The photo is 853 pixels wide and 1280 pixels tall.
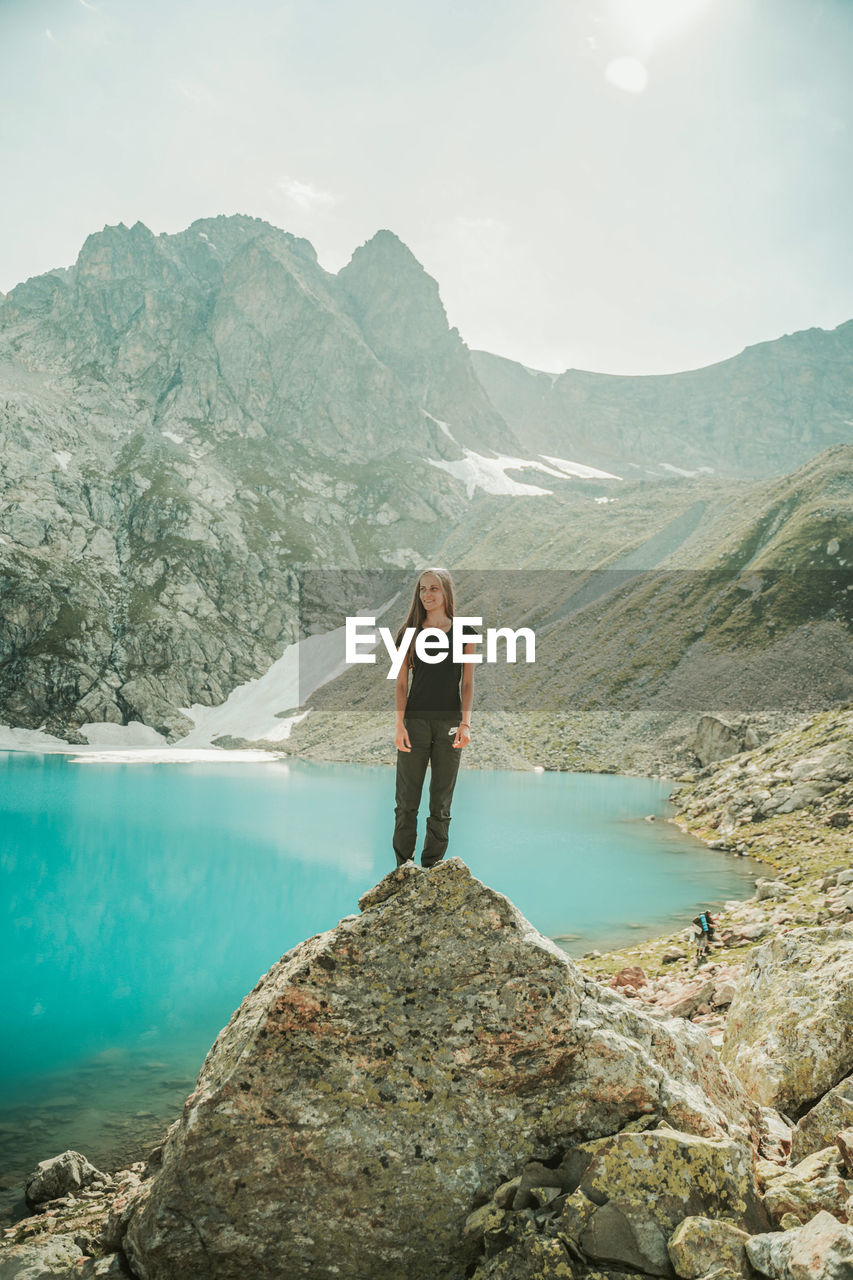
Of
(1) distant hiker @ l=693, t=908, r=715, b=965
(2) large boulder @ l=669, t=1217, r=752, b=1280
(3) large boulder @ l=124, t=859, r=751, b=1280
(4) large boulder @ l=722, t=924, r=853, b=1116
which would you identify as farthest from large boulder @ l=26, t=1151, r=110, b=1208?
(1) distant hiker @ l=693, t=908, r=715, b=965

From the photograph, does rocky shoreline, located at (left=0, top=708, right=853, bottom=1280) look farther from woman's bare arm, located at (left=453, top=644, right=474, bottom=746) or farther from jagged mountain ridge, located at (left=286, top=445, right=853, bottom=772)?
jagged mountain ridge, located at (left=286, top=445, right=853, bottom=772)

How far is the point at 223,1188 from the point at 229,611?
130 meters

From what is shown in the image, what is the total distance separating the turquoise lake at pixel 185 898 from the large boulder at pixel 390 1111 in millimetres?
6650

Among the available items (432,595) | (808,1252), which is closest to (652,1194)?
(808,1252)

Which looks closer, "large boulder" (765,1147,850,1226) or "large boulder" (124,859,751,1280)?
"large boulder" (765,1147,850,1226)

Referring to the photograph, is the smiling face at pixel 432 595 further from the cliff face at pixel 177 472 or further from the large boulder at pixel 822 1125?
the cliff face at pixel 177 472

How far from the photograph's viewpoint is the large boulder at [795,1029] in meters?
6.11

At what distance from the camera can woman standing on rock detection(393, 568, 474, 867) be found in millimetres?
7520

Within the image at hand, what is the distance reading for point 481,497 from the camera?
597 ft

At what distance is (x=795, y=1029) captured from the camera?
641cm

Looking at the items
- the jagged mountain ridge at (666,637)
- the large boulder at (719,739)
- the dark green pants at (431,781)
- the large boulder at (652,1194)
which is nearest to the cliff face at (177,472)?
the jagged mountain ridge at (666,637)

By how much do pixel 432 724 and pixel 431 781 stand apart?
0.61 m

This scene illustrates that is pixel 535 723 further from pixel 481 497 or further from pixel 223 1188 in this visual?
pixel 481 497

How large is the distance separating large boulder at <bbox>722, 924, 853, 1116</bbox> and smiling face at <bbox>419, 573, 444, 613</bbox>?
522 cm
